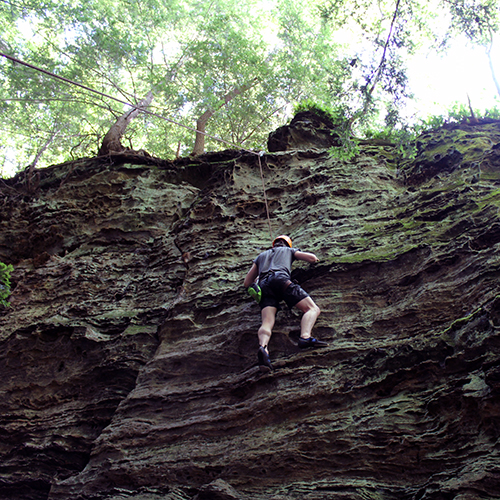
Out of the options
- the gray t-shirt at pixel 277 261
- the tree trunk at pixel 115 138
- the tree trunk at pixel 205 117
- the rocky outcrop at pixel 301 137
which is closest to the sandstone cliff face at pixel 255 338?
the gray t-shirt at pixel 277 261

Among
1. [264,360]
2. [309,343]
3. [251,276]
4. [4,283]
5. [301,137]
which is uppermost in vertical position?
[301,137]

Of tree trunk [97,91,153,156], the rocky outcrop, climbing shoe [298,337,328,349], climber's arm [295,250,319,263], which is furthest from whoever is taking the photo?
tree trunk [97,91,153,156]

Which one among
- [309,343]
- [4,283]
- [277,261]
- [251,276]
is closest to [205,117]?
[4,283]

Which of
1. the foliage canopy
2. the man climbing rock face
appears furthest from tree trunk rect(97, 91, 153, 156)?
the man climbing rock face

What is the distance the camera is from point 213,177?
10.9 meters

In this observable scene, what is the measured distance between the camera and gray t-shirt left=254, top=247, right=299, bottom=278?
644cm

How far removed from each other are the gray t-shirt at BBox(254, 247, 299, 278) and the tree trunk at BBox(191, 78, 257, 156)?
7930 millimetres

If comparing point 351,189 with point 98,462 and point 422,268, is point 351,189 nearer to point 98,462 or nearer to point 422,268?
point 422,268

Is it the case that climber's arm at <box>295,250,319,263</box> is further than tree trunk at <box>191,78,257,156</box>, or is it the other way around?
tree trunk at <box>191,78,257,156</box>

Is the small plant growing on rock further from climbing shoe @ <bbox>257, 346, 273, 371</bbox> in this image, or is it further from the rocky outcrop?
the rocky outcrop

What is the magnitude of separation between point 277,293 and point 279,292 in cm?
4

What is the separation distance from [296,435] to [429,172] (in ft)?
21.9

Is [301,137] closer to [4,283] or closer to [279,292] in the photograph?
[279,292]

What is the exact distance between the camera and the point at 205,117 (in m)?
15.2
